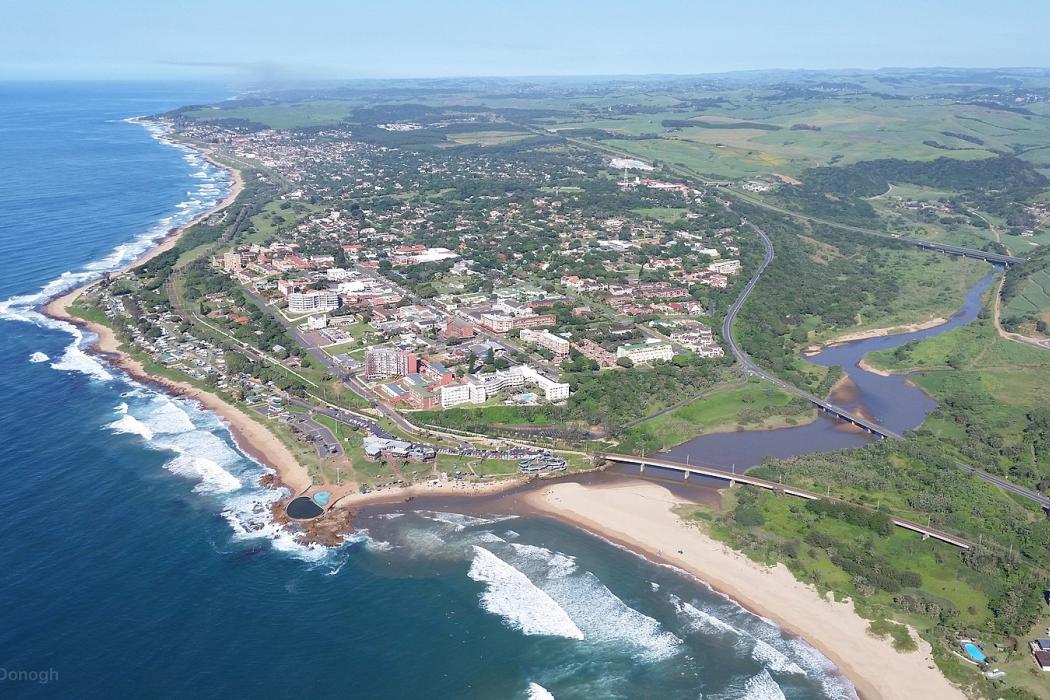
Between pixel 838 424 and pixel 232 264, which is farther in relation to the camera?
pixel 232 264

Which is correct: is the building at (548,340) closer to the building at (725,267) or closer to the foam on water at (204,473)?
the foam on water at (204,473)

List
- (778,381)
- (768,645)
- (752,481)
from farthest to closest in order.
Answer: (778,381) → (752,481) → (768,645)

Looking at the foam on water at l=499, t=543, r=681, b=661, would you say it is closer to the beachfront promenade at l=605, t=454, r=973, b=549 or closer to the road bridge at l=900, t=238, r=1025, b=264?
the beachfront promenade at l=605, t=454, r=973, b=549

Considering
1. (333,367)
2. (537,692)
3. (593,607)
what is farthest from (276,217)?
(537,692)

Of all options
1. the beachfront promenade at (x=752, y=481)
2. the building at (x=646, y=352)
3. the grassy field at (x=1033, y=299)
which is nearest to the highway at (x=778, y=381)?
the building at (x=646, y=352)

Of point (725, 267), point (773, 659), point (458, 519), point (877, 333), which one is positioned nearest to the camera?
point (773, 659)

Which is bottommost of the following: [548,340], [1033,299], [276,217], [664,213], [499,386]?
[1033,299]

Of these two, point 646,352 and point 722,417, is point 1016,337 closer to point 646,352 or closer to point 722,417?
point 722,417

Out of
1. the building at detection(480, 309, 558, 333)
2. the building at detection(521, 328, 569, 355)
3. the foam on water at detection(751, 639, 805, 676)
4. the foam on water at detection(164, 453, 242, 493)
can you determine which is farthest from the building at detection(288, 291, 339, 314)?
→ the foam on water at detection(751, 639, 805, 676)
